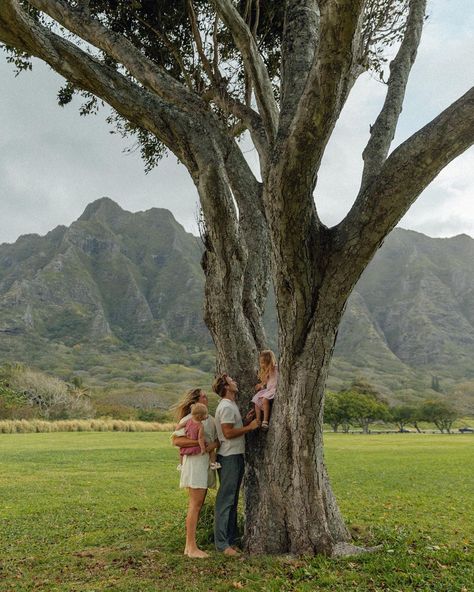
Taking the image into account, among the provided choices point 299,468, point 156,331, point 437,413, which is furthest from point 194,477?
point 156,331

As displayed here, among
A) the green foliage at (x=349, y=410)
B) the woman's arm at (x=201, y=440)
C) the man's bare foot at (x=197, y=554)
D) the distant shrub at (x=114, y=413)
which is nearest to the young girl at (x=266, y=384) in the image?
the woman's arm at (x=201, y=440)

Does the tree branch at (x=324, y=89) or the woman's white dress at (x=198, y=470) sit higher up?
the tree branch at (x=324, y=89)

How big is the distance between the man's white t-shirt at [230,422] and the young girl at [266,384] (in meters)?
0.28

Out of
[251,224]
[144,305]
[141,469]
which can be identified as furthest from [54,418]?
[144,305]

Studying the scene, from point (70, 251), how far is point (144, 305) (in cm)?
4070

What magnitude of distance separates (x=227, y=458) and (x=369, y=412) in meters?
54.0

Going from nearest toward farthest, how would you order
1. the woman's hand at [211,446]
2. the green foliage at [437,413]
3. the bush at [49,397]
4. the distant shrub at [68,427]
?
the woman's hand at [211,446] → the distant shrub at [68,427] → the bush at [49,397] → the green foliage at [437,413]

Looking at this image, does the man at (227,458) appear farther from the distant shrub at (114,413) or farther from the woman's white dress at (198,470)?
the distant shrub at (114,413)

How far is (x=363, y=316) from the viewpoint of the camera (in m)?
184

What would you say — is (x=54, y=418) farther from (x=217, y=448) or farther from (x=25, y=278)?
(x=25, y=278)

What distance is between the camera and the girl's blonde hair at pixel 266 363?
630 centimetres

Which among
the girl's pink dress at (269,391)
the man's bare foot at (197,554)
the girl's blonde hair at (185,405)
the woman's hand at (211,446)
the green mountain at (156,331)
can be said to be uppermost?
the green mountain at (156,331)

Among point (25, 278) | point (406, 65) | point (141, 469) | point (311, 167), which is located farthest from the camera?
point (25, 278)

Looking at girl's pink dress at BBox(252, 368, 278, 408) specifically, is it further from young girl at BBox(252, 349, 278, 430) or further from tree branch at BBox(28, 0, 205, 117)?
tree branch at BBox(28, 0, 205, 117)
